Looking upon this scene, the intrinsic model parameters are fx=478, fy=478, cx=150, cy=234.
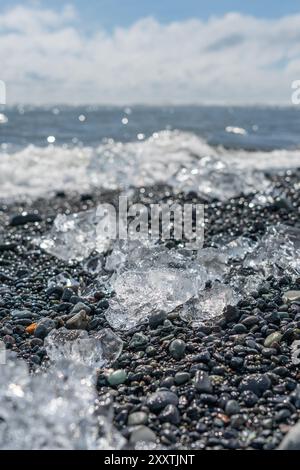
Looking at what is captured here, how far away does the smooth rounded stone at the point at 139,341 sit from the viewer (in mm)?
3792

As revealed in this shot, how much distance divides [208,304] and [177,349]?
75cm

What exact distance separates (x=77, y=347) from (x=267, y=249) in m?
2.65

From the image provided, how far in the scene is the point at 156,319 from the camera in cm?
409

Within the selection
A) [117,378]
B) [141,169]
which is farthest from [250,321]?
[141,169]

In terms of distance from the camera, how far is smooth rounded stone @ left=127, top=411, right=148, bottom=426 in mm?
2912

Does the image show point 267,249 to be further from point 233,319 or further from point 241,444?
point 241,444

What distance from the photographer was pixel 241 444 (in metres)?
2.72

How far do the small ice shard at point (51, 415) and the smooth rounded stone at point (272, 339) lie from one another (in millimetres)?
1354

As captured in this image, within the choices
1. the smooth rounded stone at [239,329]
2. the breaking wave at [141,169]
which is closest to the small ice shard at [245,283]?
the smooth rounded stone at [239,329]

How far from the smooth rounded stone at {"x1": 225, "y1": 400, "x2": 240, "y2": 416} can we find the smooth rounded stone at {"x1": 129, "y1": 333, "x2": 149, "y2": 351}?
978mm

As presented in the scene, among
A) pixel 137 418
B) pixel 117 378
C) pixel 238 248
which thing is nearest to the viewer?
pixel 137 418

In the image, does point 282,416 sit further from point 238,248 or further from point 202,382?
point 238,248

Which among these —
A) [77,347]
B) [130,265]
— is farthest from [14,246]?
[77,347]

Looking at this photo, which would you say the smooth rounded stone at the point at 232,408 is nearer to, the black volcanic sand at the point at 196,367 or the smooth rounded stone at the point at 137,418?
the black volcanic sand at the point at 196,367
